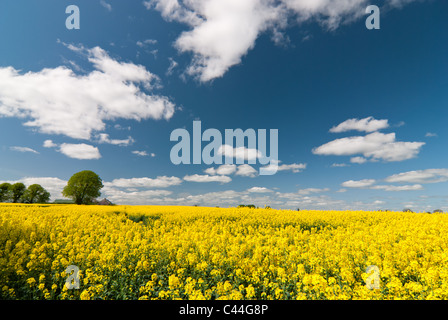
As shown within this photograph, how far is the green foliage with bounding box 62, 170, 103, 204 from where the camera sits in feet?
161

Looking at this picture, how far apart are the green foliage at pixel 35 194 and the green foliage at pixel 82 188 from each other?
33.8 ft

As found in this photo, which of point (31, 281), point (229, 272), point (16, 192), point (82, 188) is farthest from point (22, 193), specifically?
point (229, 272)

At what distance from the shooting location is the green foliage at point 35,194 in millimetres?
52772

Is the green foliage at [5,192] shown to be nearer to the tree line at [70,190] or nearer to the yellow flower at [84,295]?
the tree line at [70,190]

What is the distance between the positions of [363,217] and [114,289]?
16435 millimetres

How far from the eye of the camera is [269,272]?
5.55 m

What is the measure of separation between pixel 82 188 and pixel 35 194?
15.2 meters

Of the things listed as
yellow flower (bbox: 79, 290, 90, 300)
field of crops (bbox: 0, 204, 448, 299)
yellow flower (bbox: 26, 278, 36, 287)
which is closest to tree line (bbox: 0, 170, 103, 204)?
field of crops (bbox: 0, 204, 448, 299)

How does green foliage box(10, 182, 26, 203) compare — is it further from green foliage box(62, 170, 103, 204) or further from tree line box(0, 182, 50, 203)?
green foliage box(62, 170, 103, 204)

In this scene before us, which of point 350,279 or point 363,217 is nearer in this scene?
point 350,279

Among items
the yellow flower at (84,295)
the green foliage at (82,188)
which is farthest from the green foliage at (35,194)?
the yellow flower at (84,295)

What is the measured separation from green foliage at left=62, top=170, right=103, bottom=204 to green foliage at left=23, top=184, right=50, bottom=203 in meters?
10.3
